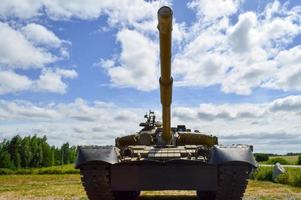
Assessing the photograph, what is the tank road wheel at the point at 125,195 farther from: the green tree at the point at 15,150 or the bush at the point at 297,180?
the green tree at the point at 15,150

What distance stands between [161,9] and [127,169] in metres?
4.14

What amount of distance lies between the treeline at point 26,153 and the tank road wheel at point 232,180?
6562 centimetres

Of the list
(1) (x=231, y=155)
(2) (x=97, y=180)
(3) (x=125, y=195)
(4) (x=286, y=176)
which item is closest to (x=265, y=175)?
(4) (x=286, y=176)

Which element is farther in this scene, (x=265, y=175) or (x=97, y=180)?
(x=265, y=175)

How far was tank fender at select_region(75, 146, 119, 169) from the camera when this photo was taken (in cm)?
1219

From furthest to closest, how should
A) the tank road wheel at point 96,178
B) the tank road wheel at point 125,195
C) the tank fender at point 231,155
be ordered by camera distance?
the tank road wheel at point 125,195
the tank road wheel at point 96,178
the tank fender at point 231,155

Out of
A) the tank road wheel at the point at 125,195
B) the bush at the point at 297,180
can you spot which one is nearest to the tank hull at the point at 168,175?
the tank road wheel at the point at 125,195

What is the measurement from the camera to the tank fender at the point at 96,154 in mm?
12185

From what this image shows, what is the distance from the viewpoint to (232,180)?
12.2 meters

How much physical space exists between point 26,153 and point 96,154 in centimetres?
7376

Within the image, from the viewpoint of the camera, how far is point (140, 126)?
58.7 ft

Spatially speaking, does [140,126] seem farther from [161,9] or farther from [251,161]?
[161,9]

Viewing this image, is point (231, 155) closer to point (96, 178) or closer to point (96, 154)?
point (96, 154)

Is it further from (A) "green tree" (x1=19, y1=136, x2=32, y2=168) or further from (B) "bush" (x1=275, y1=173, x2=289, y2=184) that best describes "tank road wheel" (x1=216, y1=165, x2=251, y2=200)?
(A) "green tree" (x1=19, y1=136, x2=32, y2=168)
